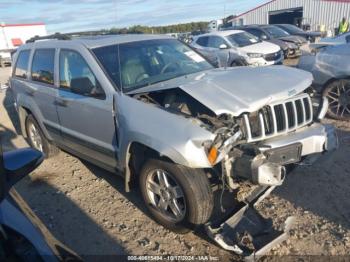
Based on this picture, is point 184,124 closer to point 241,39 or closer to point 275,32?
point 241,39

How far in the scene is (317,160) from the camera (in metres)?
4.02

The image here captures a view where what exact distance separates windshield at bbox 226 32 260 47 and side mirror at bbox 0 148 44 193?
12.1 metres

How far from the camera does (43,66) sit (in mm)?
5320

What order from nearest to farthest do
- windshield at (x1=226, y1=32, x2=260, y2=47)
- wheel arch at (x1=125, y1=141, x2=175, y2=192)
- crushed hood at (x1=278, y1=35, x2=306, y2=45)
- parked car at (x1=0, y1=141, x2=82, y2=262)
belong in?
parked car at (x1=0, y1=141, x2=82, y2=262) < wheel arch at (x1=125, y1=141, x2=175, y2=192) < windshield at (x1=226, y1=32, x2=260, y2=47) < crushed hood at (x1=278, y1=35, x2=306, y2=45)

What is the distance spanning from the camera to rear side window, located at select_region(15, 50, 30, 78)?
19.4ft

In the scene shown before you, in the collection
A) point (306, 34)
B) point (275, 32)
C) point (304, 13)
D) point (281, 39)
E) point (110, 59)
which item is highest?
point (110, 59)

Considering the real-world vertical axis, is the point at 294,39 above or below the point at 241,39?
below

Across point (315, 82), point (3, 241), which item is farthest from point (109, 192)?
point (315, 82)

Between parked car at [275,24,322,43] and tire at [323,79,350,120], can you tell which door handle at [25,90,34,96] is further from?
parked car at [275,24,322,43]

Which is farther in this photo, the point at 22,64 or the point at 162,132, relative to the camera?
the point at 22,64

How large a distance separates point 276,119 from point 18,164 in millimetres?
2392

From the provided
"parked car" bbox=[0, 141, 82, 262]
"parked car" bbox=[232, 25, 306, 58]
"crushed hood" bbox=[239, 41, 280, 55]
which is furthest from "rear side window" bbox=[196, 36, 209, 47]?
"parked car" bbox=[0, 141, 82, 262]

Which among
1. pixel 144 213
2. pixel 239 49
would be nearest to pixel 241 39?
pixel 239 49

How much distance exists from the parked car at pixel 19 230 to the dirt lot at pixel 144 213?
4.96 feet
